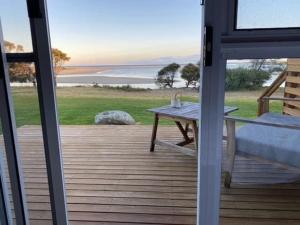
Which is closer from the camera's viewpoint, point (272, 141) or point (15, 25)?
point (15, 25)

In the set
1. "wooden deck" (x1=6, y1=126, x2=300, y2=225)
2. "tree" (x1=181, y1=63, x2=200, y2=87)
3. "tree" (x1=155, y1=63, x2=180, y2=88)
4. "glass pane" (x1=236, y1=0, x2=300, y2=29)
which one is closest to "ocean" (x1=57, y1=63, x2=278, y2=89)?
"tree" (x1=155, y1=63, x2=180, y2=88)

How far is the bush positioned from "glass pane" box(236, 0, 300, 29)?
173 mm

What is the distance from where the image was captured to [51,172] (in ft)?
4.11

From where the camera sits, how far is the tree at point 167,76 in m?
5.00

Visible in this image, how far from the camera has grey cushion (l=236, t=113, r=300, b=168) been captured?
114 cm

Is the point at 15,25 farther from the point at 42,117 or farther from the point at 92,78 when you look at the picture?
the point at 92,78

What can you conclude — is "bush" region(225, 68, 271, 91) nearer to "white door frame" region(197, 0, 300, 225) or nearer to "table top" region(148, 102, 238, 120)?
"white door frame" region(197, 0, 300, 225)

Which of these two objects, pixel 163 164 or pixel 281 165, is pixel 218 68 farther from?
pixel 163 164

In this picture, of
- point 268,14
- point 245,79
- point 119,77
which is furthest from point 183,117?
point 119,77

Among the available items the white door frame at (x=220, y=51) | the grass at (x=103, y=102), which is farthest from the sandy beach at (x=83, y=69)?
the white door frame at (x=220, y=51)

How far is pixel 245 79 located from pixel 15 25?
3.24 ft

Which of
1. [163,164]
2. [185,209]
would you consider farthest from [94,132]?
[185,209]

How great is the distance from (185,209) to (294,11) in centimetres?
144

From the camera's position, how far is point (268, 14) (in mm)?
966
